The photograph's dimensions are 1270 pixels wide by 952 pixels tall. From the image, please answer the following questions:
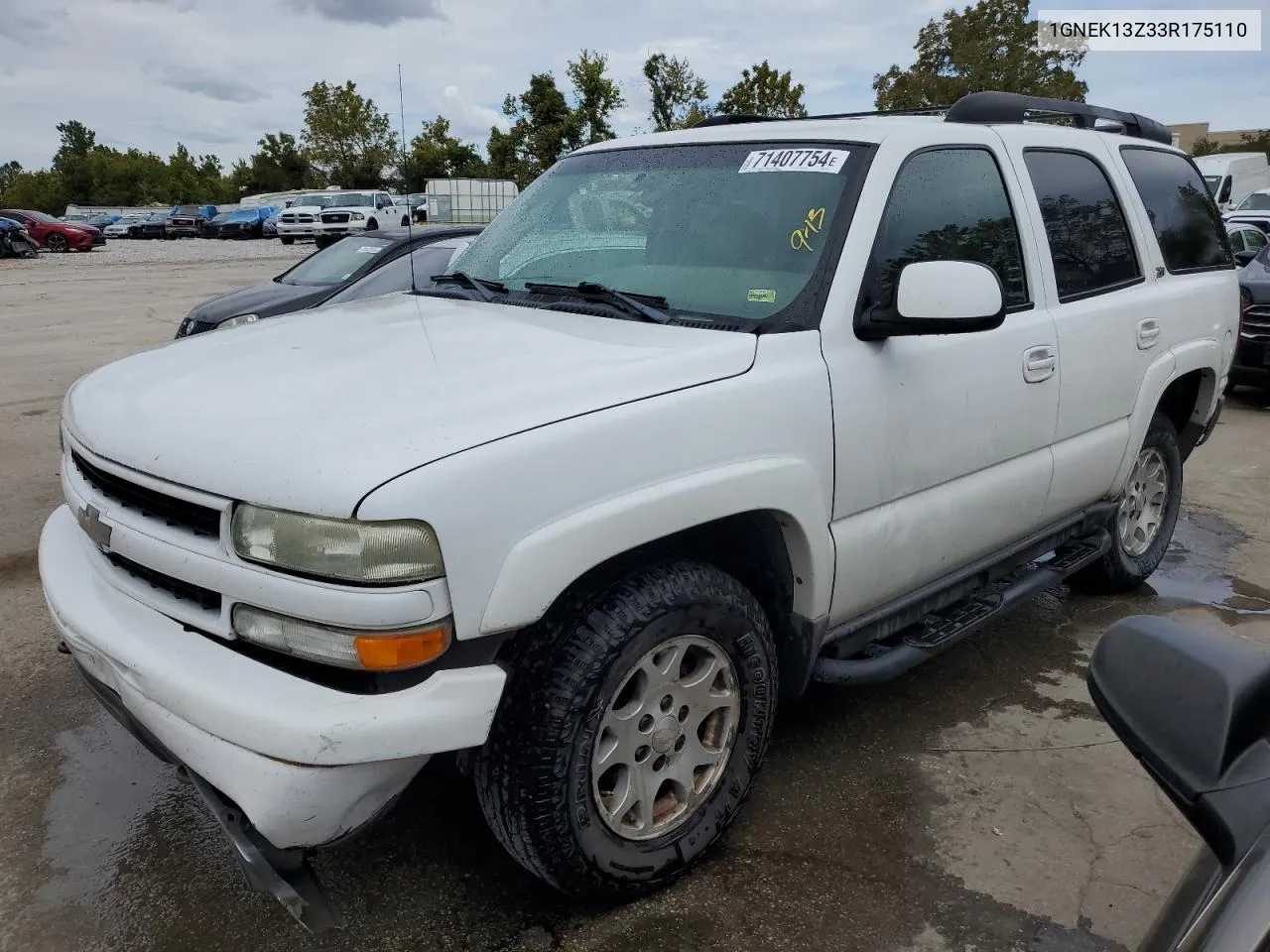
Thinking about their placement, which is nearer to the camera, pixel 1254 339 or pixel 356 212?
pixel 1254 339

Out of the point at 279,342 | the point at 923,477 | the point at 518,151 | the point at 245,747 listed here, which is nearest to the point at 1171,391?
the point at 923,477

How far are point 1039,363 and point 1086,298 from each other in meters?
0.52

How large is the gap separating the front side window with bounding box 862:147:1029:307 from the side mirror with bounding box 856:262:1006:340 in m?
0.11

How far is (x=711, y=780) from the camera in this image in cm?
260

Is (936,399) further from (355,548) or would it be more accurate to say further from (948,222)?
(355,548)

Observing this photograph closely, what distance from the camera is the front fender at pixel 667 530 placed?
199 centimetres

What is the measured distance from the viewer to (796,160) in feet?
9.78

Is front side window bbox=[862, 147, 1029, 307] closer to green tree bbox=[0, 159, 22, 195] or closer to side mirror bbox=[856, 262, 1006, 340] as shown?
side mirror bbox=[856, 262, 1006, 340]

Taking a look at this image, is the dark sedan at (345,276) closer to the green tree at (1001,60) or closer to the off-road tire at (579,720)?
the off-road tire at (579,720)

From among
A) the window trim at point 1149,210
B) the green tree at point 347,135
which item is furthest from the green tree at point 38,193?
the window trim at point 1149,210

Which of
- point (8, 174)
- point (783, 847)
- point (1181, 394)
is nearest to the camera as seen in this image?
point (783, 847)

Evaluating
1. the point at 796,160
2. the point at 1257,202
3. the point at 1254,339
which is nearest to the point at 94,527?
the point at 796,160

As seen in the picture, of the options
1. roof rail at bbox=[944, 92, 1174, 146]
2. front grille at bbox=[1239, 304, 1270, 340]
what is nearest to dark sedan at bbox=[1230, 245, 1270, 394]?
front grille at bbox=[1239, 304, 1270, 340]

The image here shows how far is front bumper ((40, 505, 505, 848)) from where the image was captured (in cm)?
188
